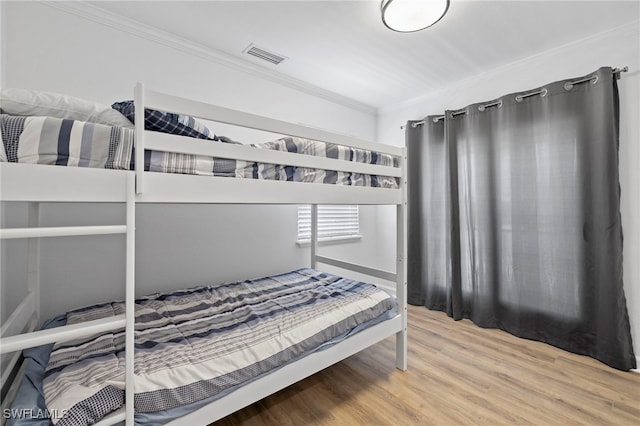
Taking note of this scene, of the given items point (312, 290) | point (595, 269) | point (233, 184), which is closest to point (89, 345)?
point (233, 184)

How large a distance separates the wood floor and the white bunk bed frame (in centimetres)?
29

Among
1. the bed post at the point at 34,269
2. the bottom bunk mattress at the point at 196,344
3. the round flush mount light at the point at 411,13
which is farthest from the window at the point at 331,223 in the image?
the bed post at the point at 34,269

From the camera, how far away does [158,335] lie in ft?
4.73

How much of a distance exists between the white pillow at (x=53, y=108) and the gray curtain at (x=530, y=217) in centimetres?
285

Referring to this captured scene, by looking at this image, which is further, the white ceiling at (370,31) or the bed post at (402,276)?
the bed post at (402,276)

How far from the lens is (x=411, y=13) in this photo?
1.77 m

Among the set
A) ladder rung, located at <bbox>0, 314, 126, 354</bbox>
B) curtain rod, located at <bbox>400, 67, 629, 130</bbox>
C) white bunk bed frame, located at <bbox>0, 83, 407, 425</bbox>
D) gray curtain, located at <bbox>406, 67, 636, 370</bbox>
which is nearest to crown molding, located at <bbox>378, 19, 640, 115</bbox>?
curtain rod, located at <bbox>400, 67, 629, 130</bbox>

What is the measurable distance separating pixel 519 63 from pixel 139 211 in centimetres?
348

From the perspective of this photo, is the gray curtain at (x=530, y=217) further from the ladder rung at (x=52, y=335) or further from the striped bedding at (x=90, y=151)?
the ladder rung at (x=52, y=335)

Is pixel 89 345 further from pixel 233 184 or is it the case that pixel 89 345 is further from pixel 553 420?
pixel 553 420

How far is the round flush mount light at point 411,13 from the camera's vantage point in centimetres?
170

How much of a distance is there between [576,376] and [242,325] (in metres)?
2.24

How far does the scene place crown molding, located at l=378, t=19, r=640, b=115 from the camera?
2.08 m

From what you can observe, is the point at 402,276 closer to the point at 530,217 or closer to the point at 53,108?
the point at 530,217
